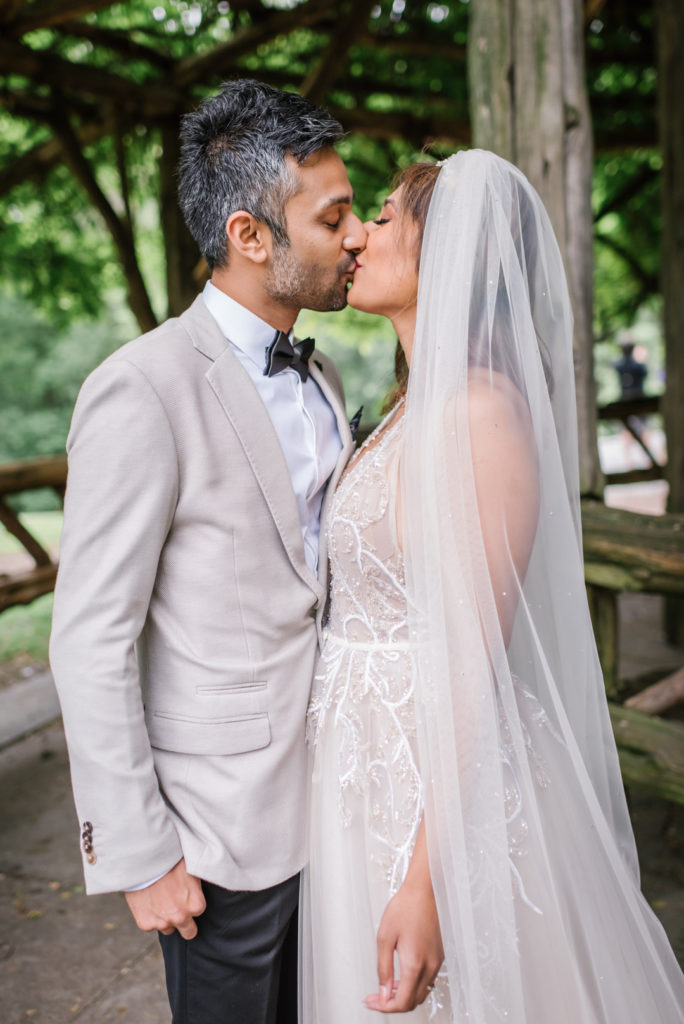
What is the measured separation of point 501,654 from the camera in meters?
1.62

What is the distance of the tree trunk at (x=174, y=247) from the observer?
6863mm

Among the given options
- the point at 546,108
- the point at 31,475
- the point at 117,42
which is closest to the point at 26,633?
the point at 31,475

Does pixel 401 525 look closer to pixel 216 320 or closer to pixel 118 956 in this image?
pixel 216 320

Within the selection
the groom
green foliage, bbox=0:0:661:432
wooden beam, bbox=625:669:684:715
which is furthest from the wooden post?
the groom

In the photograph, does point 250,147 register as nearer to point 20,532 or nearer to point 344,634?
point 344,634

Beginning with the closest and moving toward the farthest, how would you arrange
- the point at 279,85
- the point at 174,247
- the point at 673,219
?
the point at 673,219 → the point at 174,247 → the point at 279,85

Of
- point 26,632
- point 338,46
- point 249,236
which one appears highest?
point 338,46

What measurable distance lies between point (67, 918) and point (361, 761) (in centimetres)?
213

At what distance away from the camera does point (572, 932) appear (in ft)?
5.39

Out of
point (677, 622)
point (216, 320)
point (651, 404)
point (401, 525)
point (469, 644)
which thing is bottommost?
point (677, 622)

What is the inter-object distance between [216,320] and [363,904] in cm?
124

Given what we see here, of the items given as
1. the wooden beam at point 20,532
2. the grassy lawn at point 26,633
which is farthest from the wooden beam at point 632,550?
the grassy lawn at point 26,633

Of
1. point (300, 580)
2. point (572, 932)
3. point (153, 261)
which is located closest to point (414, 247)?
point (300, 580)

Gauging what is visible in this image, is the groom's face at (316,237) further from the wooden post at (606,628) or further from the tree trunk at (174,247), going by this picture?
the tree trunk at (174,247)
